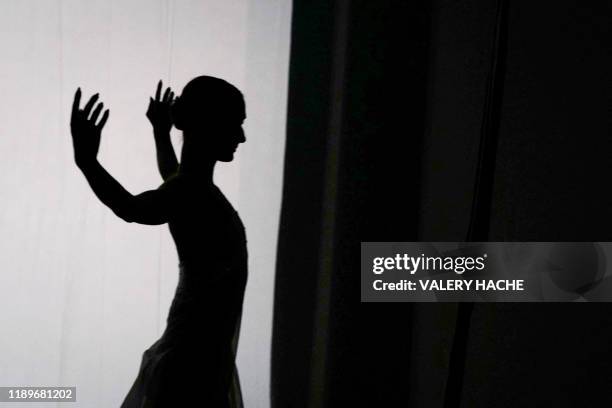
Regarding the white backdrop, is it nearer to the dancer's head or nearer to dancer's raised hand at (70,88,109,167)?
the dancer's head

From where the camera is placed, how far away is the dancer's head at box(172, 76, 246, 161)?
99cm

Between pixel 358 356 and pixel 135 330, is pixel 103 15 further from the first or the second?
pixel 358 356

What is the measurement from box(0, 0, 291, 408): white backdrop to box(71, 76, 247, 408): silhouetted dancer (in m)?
0.70

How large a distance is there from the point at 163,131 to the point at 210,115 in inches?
6.0

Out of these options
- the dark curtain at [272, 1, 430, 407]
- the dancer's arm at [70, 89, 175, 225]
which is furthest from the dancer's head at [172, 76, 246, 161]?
the dark curtain at [272, 1, 430, 407]

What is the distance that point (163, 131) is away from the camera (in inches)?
43.2

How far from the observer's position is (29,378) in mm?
1604

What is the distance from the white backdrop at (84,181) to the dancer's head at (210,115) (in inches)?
27.3

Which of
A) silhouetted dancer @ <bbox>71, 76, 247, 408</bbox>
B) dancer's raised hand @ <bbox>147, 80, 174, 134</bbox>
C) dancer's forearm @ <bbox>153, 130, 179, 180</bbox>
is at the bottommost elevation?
silhouetted dancer @ <bbox>71, 76, 247, 408</bbox>

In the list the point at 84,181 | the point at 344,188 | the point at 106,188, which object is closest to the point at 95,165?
the point at 106,188

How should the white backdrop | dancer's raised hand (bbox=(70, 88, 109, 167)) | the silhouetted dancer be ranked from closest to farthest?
dancer's raised hand (bbox=(70, 88, 109, 167)) → the silhouetted dancer → the white backdrop

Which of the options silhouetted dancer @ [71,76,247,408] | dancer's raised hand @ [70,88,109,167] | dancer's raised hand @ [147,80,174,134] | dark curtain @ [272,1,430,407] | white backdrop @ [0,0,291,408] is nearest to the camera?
dancer's raised hand @ [70,88,109,167]

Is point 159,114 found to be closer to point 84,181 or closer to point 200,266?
point 200,266

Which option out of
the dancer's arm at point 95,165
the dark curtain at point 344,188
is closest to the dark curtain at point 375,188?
the dark curtain at point 344,188
